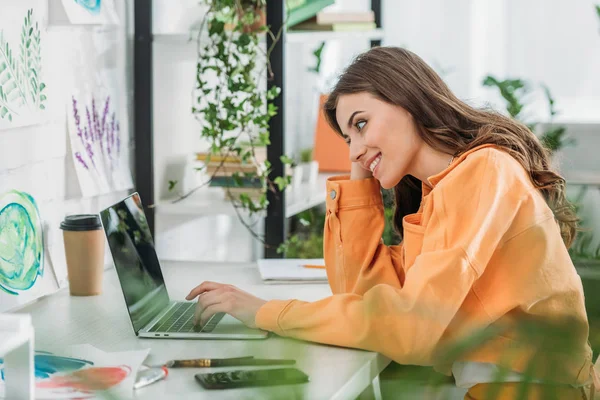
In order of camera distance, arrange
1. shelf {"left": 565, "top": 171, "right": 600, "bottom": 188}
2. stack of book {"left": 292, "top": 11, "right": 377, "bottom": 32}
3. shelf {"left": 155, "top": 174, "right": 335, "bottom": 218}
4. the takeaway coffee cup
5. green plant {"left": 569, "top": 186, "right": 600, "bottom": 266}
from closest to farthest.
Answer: green plant {"left": 569, "top": 186, "right": 600, "bottom": 266}
the takeaway coffee cup
shelf {"left": 155, "top": 174, "right": 335, "bottom": 218}
stack of book {"left": 292, "top": 11, "right": 377, "bottom": 32}
shelf {"left": 565, "top": 171, "right": 600, "bottom": 188}

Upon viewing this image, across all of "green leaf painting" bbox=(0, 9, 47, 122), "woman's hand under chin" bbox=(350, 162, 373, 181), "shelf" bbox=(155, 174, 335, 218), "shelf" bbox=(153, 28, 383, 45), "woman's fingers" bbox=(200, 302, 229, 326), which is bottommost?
"woman's fingers" bbox=(200, 302, 229, 326)


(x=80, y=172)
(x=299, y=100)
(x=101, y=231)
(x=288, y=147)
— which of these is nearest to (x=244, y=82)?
(x=80, y=172)

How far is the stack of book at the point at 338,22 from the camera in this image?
2395 mm

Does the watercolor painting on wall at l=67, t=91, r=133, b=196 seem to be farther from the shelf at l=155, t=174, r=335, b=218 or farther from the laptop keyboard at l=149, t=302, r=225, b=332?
the laptop keyboard at l=149, t=302, r=225, b=332

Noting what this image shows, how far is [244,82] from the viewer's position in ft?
6.61

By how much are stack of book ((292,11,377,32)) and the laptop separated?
3.49 feet

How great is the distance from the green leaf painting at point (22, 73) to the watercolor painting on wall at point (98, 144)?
154 millimetres

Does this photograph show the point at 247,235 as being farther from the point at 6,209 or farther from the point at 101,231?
the point at 6,209

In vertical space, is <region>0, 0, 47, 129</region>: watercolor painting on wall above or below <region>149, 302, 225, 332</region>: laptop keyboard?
above

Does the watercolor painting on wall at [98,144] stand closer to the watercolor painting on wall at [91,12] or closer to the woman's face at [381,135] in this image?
the watercolor painting on wall at [91,12]

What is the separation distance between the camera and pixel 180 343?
124 centimetres

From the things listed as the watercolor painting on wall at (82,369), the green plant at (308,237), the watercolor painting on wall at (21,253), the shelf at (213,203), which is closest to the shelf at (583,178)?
the green plant at (308,237)

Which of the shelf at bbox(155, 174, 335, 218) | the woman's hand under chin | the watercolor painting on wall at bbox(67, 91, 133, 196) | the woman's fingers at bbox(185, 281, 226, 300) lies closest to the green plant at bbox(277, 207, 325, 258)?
the shelf at bbox(155, 174, 335, 218)

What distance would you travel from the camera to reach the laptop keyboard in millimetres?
1296
